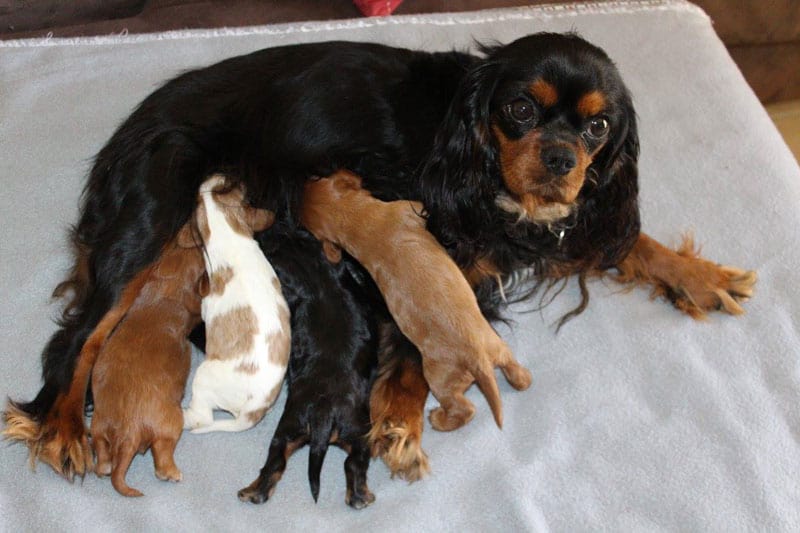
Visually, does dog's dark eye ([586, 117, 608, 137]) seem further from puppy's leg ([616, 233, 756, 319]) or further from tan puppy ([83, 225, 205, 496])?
tan puppy ([83, 225, 205, 496])

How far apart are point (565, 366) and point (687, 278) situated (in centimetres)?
45

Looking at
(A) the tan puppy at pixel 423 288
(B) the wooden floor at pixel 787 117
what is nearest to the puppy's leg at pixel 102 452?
(A) the tan puppy at pixel 423 288

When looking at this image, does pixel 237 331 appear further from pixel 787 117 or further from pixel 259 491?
pixel 787 117

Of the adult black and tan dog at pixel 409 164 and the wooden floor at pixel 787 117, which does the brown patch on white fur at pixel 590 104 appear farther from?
the wooden floor at pixel 787 117

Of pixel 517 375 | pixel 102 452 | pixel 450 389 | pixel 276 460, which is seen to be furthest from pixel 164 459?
pixel 517 375

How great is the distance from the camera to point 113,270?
228 centimetres

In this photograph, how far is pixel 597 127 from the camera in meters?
2.28

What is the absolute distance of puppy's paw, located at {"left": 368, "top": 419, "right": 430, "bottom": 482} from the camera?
217 centimetres

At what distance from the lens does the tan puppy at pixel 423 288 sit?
6.84 ft

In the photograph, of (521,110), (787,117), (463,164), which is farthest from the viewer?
(787,117)

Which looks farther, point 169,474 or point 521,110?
point 521,110

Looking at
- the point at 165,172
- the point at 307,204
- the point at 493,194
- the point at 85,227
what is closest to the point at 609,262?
the point at 493,194

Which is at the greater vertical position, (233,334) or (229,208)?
(229,208)

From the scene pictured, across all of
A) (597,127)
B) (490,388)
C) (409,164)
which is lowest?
(490,388)
